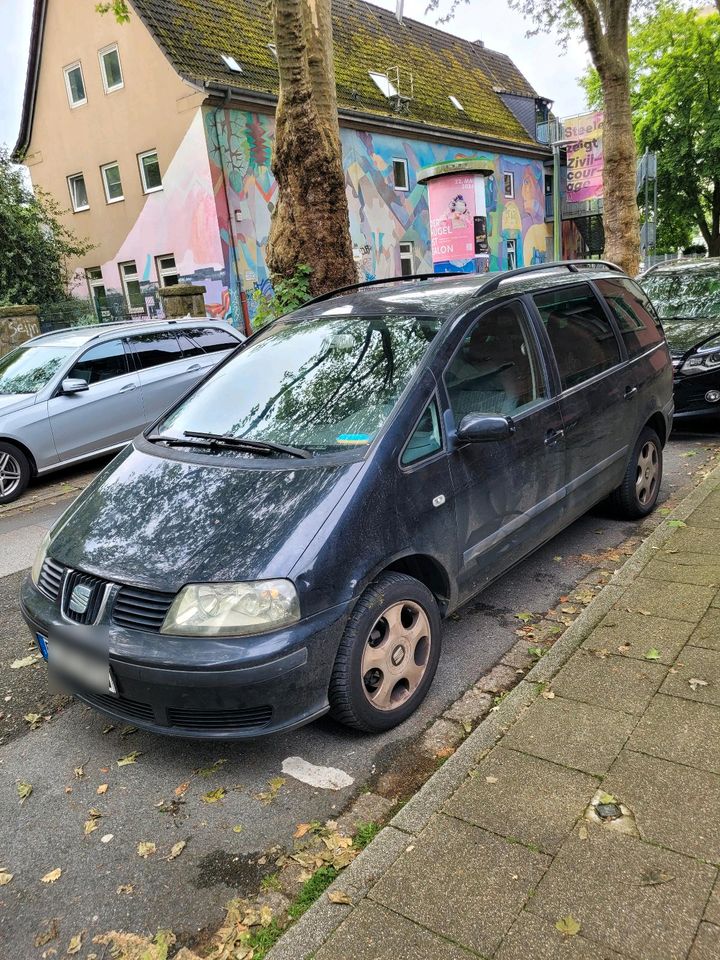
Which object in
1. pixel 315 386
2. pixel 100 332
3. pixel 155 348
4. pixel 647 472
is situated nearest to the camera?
pixel 315 386

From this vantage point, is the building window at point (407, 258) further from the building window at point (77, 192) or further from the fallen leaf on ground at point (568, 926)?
the fallen leaf on ground at point (568, 926)

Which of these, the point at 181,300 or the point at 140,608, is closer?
the point at 140,608

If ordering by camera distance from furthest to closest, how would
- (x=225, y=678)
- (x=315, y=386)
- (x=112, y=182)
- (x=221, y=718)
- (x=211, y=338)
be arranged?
(x=112, y=182) → (x=211, y=338) → (x=315, y=386) → (x=221, y=718) → (x=225, y=678)

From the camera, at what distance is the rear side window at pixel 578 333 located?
4328 mm

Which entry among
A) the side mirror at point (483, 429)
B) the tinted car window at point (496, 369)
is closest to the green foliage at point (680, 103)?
the tinted car window at point (496, 369)

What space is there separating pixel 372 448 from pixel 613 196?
12350 millimetres

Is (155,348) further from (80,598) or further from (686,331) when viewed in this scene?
(80,598)

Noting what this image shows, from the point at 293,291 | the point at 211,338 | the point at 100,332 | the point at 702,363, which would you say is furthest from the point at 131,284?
the point at 702,363

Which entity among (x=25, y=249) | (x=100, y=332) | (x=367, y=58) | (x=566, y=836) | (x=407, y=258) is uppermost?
(x=367, y=58)

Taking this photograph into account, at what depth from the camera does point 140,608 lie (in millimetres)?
2779

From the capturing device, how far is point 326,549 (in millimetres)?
2777

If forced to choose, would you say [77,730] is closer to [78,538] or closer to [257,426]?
[78,538]

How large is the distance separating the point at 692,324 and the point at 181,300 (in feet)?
30.6

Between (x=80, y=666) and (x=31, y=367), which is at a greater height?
(x=31, y=367)
